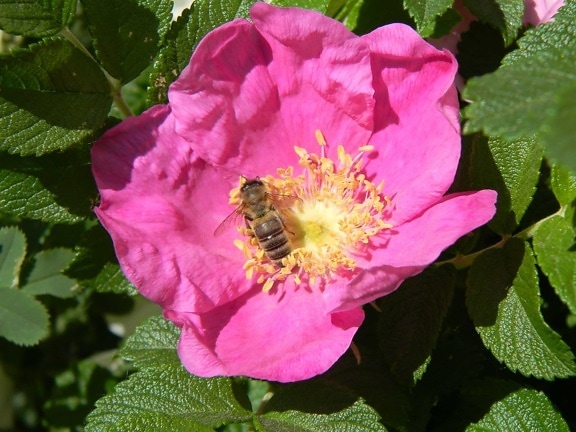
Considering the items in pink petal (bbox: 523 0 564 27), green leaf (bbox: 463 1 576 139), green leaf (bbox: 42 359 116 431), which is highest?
green leaf (bbox: 463 1 576 139)

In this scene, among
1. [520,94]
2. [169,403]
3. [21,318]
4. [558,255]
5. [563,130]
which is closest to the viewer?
[563,130]

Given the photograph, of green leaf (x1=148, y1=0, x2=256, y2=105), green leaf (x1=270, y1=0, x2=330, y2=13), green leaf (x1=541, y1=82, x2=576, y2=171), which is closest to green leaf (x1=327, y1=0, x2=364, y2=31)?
green leaf (x1=270, y1=0, x2=330, y2=13)

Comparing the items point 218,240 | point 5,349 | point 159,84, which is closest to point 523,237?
point 218,240

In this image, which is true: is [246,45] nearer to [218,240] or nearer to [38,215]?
[218,240]

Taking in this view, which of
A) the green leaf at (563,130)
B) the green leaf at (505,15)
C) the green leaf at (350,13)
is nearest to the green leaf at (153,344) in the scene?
the green leaf at (350,13)

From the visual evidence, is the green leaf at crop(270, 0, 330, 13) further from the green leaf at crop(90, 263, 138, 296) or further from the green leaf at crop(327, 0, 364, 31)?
the green leaf at crop(90, 263, 138, 296)

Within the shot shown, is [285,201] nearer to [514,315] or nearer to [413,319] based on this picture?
[413,319]

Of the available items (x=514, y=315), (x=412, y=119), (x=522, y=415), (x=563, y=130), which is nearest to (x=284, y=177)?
(x=412, y=119)
